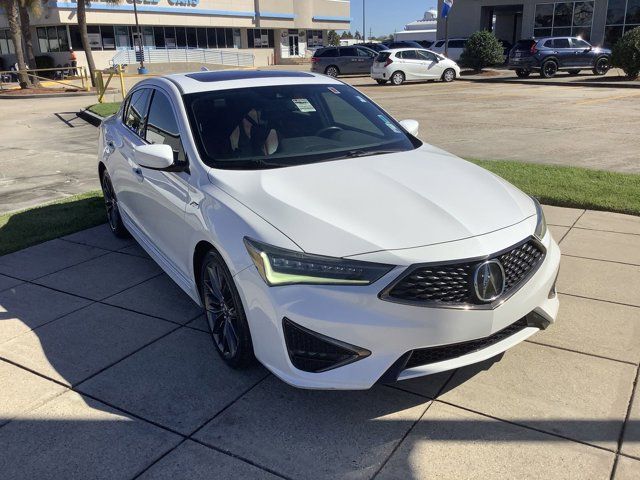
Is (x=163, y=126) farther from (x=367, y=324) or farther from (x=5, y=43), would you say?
(x=5, y=43)

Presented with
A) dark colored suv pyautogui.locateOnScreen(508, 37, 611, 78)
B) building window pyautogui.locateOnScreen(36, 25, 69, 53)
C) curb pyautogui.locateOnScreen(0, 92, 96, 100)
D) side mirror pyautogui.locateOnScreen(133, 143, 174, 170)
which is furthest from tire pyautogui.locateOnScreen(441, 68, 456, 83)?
building window pyautogui.locateOnScreen(36, 25, 69, 53)

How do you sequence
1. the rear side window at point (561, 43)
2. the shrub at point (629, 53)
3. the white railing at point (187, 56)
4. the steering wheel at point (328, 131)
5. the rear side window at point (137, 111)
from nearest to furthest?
the steering wheel at point (328, 131) → the rear side window at point (137, 111) → the shrub at point (629, 53) → the rear side window at point (561, 43) → the white railing at point (187, 56)

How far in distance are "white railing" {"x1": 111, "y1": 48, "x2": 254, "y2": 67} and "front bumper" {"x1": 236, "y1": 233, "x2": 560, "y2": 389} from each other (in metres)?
49.3

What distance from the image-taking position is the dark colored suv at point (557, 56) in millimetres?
27641

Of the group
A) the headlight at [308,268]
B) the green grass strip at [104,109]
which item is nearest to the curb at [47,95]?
the green grass strip at [104,109]

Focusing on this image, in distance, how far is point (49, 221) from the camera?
697 cm

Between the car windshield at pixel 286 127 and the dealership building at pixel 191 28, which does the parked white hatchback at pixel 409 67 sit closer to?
the car windshield at pixel 286 127

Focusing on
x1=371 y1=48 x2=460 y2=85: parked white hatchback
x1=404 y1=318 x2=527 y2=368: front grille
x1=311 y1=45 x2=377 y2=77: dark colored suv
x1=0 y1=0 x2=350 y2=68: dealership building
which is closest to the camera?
x1=404 y1=318 x2=527 y2=368: front grille

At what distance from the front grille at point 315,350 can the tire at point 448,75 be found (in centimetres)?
2763

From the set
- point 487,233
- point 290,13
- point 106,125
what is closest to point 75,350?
point 487,233

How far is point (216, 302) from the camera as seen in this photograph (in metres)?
3.66

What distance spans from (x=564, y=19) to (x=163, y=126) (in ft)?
124

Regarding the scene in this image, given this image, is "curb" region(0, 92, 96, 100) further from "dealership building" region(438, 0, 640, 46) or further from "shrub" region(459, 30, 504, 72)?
"dealership building" region(438, 0, 640, 46)

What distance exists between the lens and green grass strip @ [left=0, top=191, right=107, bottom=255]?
20.8 feet
